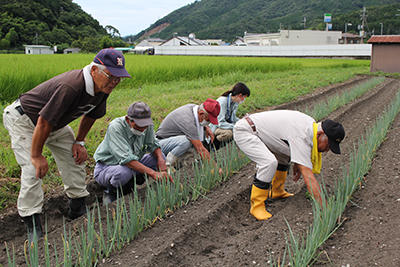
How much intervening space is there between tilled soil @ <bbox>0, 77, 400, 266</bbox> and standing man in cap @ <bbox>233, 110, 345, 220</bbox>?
20cm

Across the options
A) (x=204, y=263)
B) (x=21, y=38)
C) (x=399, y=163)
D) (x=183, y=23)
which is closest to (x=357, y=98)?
(x=399, y=163)

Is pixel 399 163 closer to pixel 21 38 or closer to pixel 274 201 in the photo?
pixel 274 201

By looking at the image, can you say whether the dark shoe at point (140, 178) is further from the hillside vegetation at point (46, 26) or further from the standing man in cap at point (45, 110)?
the hillside vegetation at point (46, 26)

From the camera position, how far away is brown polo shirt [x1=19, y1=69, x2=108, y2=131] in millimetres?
2172

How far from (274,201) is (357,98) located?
6255mm

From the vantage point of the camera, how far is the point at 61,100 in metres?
2.17

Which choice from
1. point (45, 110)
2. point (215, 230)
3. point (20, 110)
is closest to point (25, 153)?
point (20, 110)

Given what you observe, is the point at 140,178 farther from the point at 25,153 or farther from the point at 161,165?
the point at 25,153

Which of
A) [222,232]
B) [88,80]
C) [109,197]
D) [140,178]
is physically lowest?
[222,232]

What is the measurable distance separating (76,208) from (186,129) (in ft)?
4.35

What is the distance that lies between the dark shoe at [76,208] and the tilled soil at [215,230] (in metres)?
0.15

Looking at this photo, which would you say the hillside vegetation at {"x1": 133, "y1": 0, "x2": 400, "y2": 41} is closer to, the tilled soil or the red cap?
the red cap

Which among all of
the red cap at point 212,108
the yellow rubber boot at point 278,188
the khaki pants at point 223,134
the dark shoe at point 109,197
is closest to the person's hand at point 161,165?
the dark shoe at point 109,197

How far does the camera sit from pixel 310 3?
9606cm
